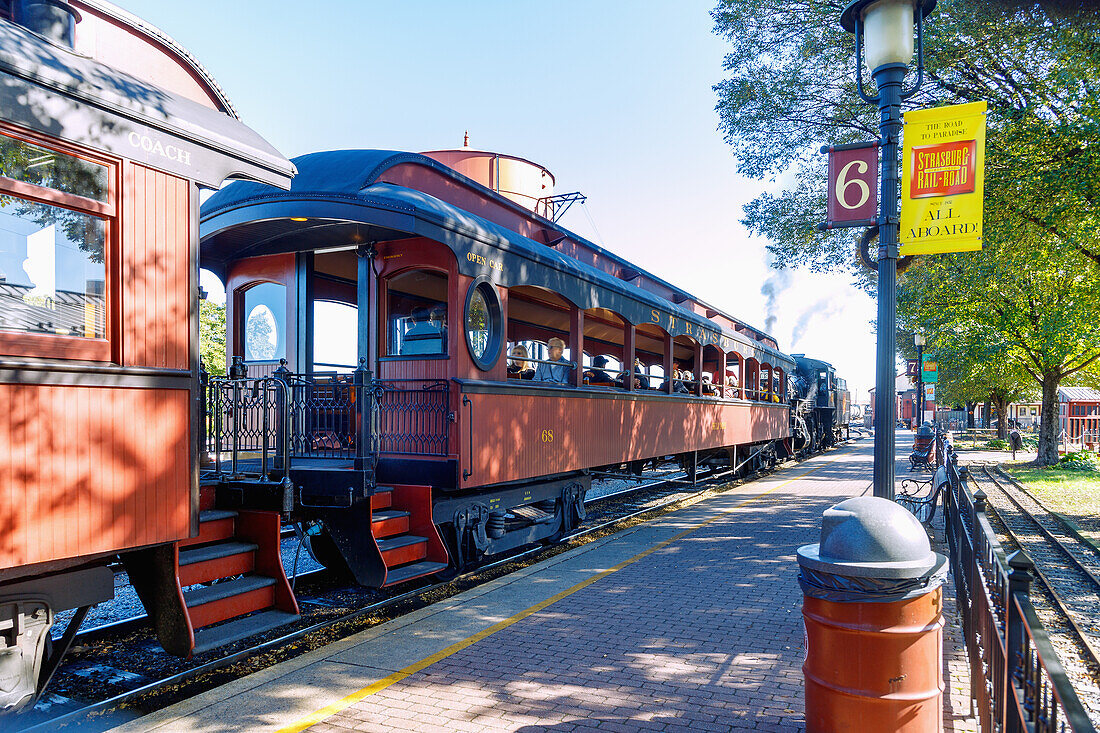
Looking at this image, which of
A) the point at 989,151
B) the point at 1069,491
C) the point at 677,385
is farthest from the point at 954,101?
the point at 1069,491

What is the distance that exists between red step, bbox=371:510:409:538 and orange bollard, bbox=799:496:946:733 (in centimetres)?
375

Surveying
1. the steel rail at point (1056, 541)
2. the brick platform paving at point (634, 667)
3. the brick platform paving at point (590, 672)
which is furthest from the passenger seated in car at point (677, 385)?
the steel rail at point (1056, 541)

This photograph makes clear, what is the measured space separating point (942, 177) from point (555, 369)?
4.64 m

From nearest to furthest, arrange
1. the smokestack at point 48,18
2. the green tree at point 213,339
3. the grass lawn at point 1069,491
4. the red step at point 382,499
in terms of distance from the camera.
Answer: the smokestack at point 48,18, the red step at point 382,499, the grass lawn at point 1069,491, the green tree at point 213,339

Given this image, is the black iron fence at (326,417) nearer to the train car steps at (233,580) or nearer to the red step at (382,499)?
the red step at (382,499)

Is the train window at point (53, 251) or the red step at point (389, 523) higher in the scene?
the train window at point (53, 251)

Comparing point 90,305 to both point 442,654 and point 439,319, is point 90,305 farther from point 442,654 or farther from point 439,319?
point 439,319

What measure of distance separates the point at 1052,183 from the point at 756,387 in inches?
373

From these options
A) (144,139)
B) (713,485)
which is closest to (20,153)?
(144,139)

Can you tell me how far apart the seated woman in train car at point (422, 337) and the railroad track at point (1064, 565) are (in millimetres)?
4933

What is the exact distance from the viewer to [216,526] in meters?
5.25

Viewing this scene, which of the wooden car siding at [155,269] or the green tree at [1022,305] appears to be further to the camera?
the green tree at [1022,305]

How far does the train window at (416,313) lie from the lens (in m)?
7.03

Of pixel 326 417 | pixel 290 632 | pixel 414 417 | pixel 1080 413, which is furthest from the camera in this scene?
pixel 1080 413
